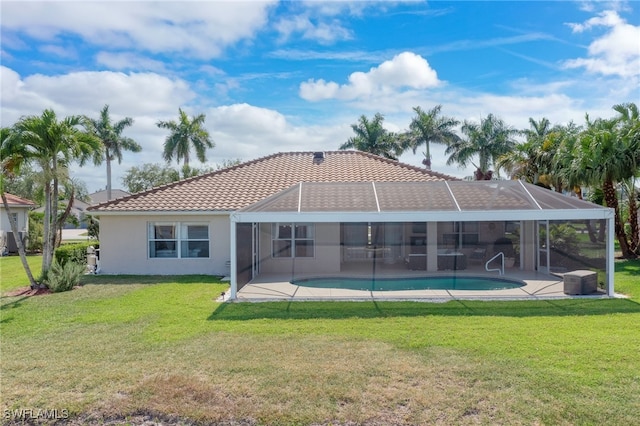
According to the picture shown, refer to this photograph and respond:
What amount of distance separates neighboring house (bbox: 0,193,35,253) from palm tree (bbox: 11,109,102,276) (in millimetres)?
17060

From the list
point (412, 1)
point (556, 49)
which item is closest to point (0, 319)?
point (412, 1)

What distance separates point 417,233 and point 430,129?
29.0m

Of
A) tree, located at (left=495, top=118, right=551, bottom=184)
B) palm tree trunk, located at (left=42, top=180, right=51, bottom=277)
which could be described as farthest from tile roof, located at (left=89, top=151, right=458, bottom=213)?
tree, located at (left=495, top=118, right=551, bottom=184)

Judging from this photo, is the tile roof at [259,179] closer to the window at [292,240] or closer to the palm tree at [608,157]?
the window at [292,240]

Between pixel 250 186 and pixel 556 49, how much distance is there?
13.1 meters

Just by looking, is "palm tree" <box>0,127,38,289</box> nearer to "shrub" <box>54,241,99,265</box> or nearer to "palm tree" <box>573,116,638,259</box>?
"shrub" <box>54,241,99,265</box>

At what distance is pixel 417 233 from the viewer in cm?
1775

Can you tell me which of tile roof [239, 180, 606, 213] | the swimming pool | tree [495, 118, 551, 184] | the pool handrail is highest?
tree [495, 118, 551, 184]

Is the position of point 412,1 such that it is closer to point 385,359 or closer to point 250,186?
point 250,186

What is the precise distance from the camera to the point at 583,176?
20.0 m

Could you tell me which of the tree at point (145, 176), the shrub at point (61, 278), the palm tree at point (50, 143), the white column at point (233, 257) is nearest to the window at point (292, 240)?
the white column at point (233, 257)

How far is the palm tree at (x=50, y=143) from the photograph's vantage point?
12867 millimetres

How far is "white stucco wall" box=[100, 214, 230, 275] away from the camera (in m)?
16.9

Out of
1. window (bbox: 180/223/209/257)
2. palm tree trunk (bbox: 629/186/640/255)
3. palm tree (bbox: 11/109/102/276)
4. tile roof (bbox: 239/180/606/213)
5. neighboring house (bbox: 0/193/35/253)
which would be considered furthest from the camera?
neighboring house (bbox: 0/193/35/253)
